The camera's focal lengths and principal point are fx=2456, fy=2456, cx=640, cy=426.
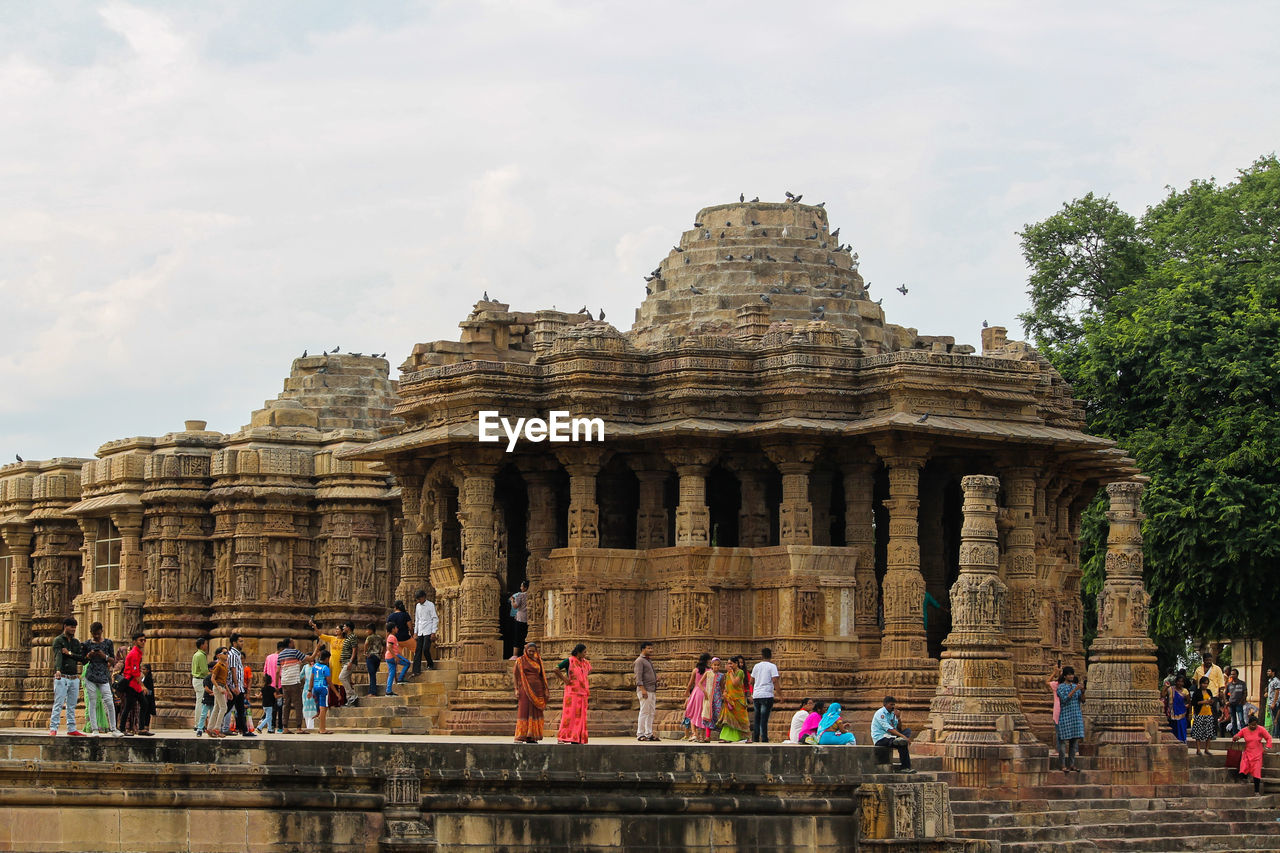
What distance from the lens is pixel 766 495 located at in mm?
34250

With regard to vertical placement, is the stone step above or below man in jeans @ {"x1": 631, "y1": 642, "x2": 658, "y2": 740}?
below

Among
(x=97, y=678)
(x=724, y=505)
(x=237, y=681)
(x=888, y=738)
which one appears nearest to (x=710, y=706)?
(x=888, y=738)

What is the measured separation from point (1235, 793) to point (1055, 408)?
22.0 feet

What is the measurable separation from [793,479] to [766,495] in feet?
3.82

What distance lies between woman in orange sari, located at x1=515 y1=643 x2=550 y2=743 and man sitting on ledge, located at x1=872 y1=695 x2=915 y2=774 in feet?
12.5

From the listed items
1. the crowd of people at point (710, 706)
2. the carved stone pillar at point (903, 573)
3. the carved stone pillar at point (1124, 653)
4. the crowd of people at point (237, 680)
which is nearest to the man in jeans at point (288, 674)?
the crowd of people at point (237, 680)

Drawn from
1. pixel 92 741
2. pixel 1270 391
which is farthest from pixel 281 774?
pixel 1270 391

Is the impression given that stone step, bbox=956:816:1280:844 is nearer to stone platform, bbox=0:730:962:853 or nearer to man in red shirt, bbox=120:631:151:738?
stone platform, bbox=0:730:962:853

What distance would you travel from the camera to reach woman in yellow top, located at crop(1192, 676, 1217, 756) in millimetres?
34344

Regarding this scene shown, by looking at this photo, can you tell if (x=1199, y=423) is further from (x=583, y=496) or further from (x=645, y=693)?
(x=645, y=693)

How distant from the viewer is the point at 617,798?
82.1 ft

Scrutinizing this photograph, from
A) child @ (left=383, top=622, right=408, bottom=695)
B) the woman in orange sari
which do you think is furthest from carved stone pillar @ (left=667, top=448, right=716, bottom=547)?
the woman in orange sari

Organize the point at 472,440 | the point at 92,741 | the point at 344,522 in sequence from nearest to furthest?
1. the point at 92,741
2. the point at 472,440
3. the point at 344,522

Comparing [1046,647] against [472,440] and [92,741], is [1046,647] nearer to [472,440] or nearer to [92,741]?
[472,440]
